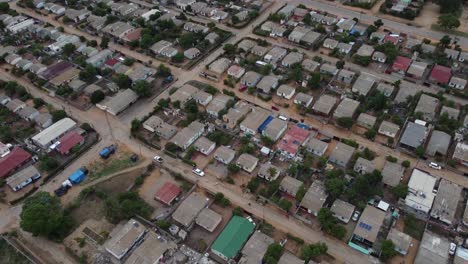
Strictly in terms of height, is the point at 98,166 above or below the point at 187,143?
below

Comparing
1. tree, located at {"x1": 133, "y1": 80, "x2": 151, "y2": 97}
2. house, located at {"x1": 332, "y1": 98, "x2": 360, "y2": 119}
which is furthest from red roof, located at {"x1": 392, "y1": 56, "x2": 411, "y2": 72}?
tree, located at {"x1": 133, "y1": 80, "x2": 151, "y2": 97}

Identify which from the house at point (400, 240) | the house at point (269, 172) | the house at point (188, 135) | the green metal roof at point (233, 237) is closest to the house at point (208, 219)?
the green metal roof at point (233, 237)

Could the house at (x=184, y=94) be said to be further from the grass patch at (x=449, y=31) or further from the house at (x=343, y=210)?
the grass patch at (x=449, y=31)

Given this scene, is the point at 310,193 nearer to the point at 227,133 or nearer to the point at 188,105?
the point at 227,133

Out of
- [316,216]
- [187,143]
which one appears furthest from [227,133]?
[316,216]

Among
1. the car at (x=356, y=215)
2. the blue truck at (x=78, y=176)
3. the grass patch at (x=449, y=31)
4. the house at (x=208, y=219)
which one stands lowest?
the blue truck at (x=78, y=176)

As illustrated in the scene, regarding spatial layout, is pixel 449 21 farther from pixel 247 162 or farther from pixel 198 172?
pixel 198 172

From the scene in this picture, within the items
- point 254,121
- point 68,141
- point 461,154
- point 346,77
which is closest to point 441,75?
point 346,77
